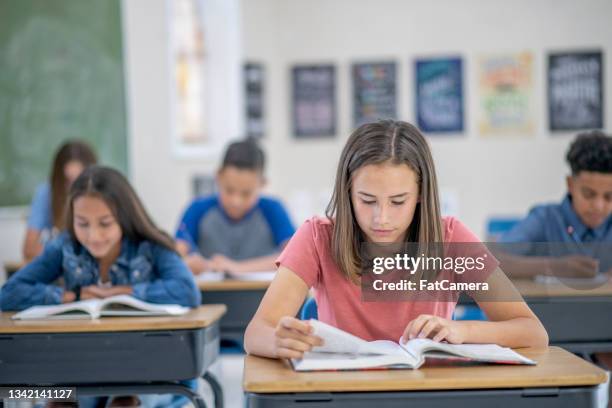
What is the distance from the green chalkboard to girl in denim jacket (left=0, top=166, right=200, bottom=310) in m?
2.22

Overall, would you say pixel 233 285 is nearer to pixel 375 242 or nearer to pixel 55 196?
pixel 375 242

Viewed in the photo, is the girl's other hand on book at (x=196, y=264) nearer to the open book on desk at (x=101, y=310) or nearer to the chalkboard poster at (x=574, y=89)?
the open book on desk at (x=101, y=310)

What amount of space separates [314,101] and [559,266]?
4.77 meters

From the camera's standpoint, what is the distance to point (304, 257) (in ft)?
6.54

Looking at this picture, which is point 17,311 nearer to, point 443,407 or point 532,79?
point 443,407

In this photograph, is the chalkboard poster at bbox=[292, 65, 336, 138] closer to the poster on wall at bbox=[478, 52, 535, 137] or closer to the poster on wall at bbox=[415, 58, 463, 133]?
the poster on wall at bbox=[415, 58, 463, 133]

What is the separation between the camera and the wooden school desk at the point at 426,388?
1523mm

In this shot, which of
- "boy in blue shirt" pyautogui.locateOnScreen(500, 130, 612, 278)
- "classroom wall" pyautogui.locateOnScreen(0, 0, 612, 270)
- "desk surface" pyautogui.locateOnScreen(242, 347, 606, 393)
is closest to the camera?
"desk surface" pyautogui.locateOnScreen(242, 347, 606, 393)

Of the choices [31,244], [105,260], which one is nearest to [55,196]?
[31,244]

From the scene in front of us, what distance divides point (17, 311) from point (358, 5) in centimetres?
527

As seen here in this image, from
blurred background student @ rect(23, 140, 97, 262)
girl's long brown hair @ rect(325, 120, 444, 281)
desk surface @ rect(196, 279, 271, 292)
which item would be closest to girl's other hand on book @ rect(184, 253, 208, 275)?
desk surface @ rect(196, 279, 271, 292)

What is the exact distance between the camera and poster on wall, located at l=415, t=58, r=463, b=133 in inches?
285

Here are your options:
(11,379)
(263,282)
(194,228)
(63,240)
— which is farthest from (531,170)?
(11,379)

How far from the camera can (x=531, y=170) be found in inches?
281
